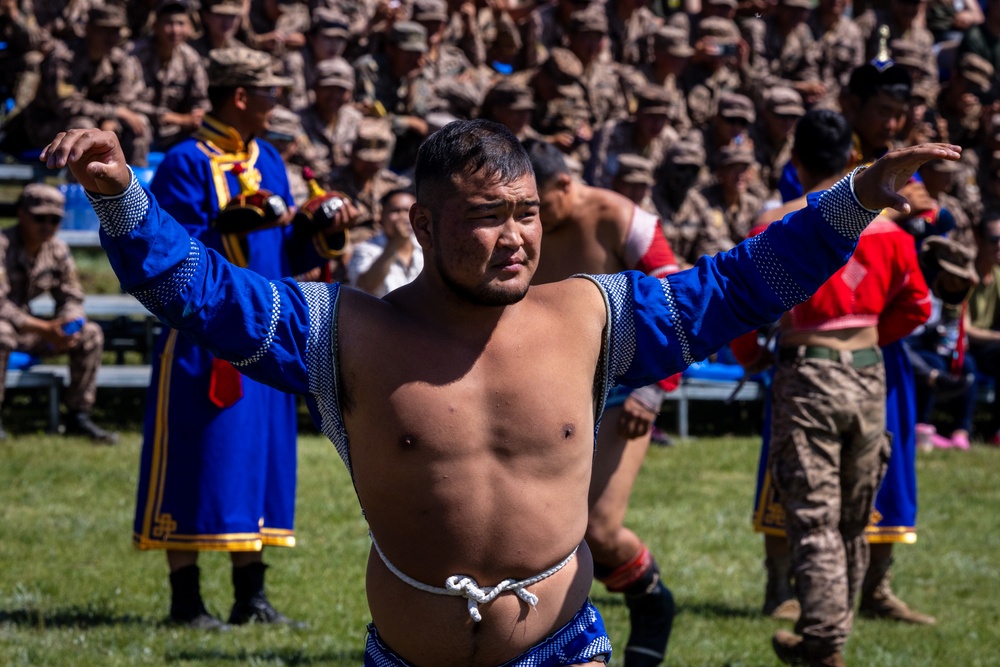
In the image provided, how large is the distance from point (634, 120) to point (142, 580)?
6902 millimetres

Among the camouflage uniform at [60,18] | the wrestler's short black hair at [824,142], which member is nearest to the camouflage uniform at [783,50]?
the camouflage uniform at [60,18]

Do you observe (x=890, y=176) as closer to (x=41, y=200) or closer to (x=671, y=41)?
(x=41, y=200)

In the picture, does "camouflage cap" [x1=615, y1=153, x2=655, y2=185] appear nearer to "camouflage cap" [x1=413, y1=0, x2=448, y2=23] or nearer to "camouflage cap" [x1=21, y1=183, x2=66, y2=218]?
"camouflage cap" [x1=413, y1=0, x2=448, y2=23]

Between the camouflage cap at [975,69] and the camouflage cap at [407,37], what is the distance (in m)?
6.04

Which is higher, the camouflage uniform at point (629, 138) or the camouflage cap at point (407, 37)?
the camouflage cap at point (407, 37)

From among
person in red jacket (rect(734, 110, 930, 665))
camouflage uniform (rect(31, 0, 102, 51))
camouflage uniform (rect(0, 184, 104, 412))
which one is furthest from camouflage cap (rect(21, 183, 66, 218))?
person in red jacket (rect(734, 110, 930, 665))

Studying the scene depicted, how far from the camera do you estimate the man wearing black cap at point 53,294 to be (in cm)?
987

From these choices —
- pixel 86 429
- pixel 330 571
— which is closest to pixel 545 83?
pixel 86 429

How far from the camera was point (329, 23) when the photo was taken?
37.9 feet

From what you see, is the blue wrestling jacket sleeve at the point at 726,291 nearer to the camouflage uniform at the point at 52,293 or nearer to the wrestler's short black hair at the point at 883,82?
the wrestler's short black hair at the point at 883,82

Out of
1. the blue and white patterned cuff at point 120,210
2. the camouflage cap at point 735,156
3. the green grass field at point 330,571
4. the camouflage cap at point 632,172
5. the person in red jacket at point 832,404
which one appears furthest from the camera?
the camouflage cap at point 735,156

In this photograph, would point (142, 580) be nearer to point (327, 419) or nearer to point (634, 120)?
point (327, 419)

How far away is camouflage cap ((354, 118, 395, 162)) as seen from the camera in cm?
1066

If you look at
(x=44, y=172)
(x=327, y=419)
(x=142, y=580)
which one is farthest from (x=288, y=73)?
(x=327, y=419)
